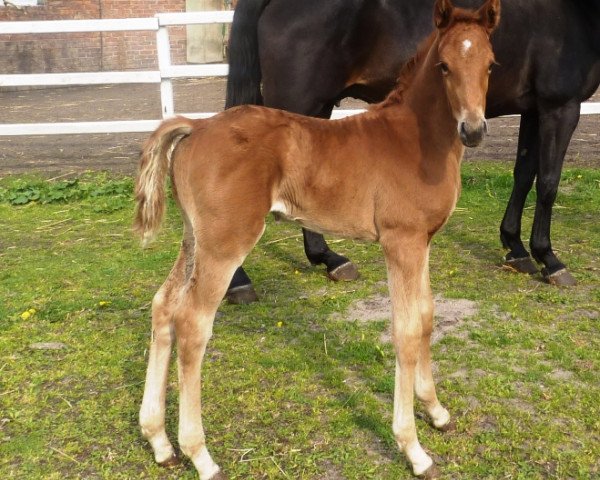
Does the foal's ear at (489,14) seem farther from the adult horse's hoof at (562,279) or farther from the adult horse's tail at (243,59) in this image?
the adult horse's hoof at (562,279)

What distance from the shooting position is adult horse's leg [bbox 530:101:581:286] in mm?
4273

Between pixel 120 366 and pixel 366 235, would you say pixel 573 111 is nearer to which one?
pixel 366 235

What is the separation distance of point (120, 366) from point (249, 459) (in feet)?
3.46

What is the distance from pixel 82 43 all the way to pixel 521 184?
12721mm

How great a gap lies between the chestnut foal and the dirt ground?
16.8 ft

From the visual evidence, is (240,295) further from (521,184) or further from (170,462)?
(521,184)

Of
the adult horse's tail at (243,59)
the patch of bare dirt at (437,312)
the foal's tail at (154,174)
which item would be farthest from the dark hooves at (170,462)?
the adult horse's tail at (243,59)

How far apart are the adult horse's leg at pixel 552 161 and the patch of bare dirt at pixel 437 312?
0.71 m

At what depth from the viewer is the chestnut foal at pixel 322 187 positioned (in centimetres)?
240

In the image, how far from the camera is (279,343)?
358 centimetres

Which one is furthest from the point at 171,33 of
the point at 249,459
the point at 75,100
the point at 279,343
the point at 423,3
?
the point at 249,459

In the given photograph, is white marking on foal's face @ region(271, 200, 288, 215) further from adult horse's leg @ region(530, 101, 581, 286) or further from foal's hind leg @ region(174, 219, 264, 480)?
adult horse's leg @ region(530, 101, 581, 286)

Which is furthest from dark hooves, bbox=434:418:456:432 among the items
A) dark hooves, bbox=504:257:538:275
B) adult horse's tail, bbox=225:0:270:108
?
adult horse's tail, bbox=225:0:270:108

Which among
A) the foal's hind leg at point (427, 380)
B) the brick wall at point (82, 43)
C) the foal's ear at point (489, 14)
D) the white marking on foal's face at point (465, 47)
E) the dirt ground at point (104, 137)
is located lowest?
the dirt ground at point (104, 137)
